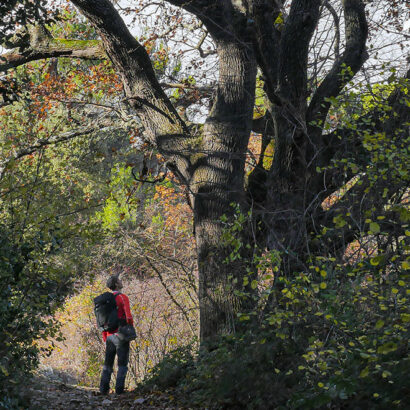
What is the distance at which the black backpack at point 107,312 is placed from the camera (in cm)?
770

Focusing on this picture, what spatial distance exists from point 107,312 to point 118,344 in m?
0.51

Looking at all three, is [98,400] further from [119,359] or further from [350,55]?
[350,55]

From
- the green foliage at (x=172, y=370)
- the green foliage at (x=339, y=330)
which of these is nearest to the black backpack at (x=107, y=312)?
the green foliage at (x=172, y=370)

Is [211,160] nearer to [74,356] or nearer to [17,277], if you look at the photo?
[17,277]

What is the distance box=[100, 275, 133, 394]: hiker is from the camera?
7695mm

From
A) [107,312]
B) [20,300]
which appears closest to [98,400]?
[107,312]

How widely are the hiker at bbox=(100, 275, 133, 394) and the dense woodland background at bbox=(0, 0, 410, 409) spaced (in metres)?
0.62

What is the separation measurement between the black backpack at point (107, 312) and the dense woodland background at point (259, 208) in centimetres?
55

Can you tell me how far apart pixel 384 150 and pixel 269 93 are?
2294 millimetres

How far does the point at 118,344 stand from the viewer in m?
7.76

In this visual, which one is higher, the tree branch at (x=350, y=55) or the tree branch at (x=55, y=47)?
the tree branch at (x=55, y=47)

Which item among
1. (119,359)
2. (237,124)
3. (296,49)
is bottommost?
(119,359)

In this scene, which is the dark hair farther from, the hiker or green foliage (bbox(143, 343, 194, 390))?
green foliage (bbox(143, 343, 194, 390))

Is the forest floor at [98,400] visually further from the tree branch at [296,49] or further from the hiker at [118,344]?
the tree branch at [296,49]
